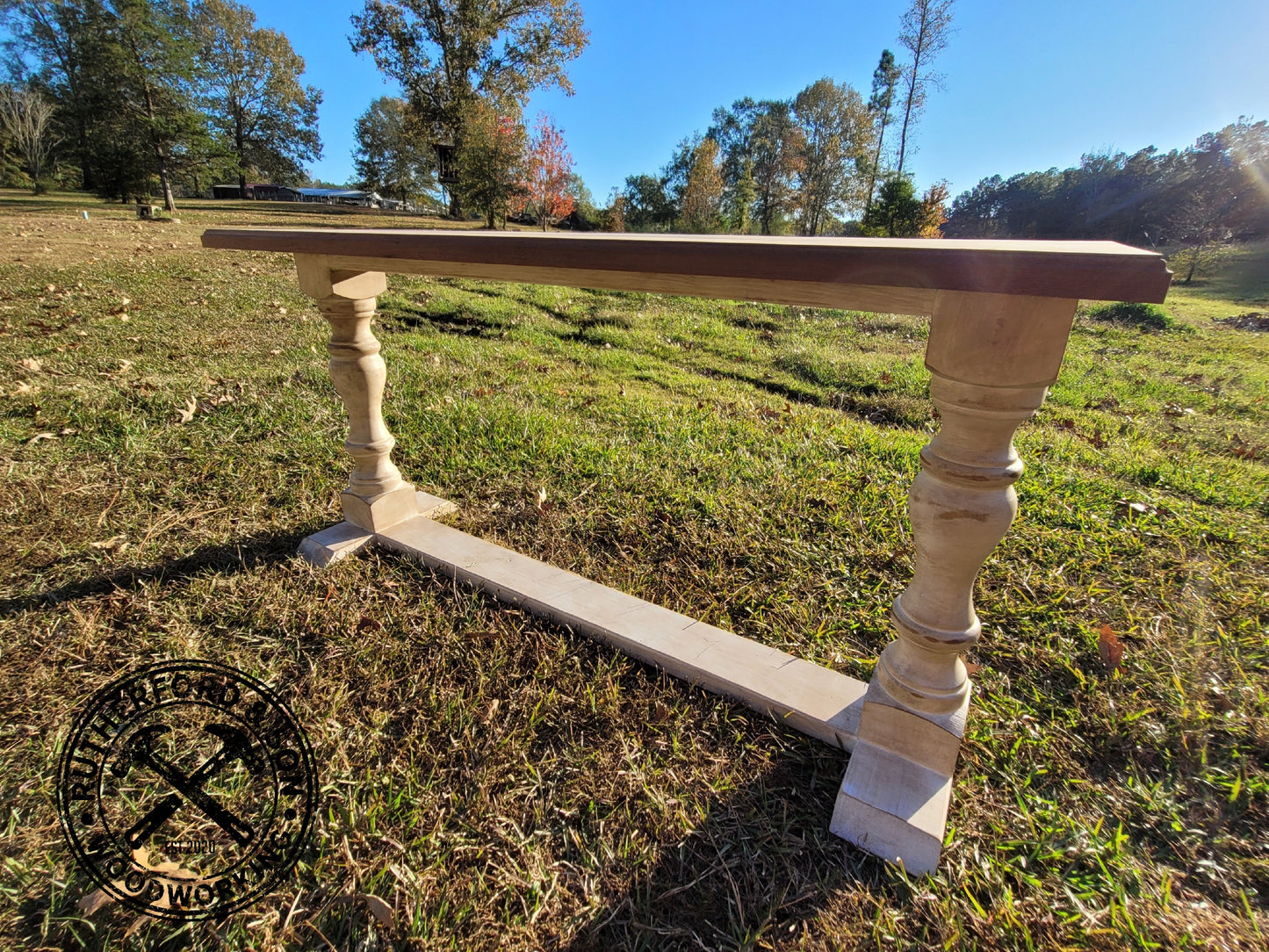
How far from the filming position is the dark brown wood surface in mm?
773

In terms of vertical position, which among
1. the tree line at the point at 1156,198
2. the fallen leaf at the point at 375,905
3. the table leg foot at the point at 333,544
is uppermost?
the tree line at the point at 1156,198

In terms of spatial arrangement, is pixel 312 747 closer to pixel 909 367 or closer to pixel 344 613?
pixel 344 613

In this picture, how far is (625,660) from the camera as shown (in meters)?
1.78

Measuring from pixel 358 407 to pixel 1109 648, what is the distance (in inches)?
107

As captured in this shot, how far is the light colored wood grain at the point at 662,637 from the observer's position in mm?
1568

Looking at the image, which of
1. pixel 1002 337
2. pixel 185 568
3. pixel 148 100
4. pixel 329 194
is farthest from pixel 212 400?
pixel 329 194

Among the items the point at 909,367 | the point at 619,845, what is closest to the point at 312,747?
the point at 619,845

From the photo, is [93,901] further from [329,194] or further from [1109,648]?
[329,194]

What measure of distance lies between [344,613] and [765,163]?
43.8m

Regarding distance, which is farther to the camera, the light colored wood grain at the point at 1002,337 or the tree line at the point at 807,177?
the tree line at the point at 807,177

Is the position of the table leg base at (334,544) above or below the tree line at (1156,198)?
below

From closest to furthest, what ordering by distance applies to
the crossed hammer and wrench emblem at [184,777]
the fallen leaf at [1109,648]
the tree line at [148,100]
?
the crossed hammer and wrench emblem at [184,777] → the fallen leaf at [1109,648] → the tree line at [148,100]

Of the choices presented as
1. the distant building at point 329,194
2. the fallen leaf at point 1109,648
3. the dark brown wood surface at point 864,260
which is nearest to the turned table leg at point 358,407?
the dark brown wood surface at point 864,260

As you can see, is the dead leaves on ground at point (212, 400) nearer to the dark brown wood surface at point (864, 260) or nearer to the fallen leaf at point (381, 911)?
the dark brown wood surface at point (864, 260)
